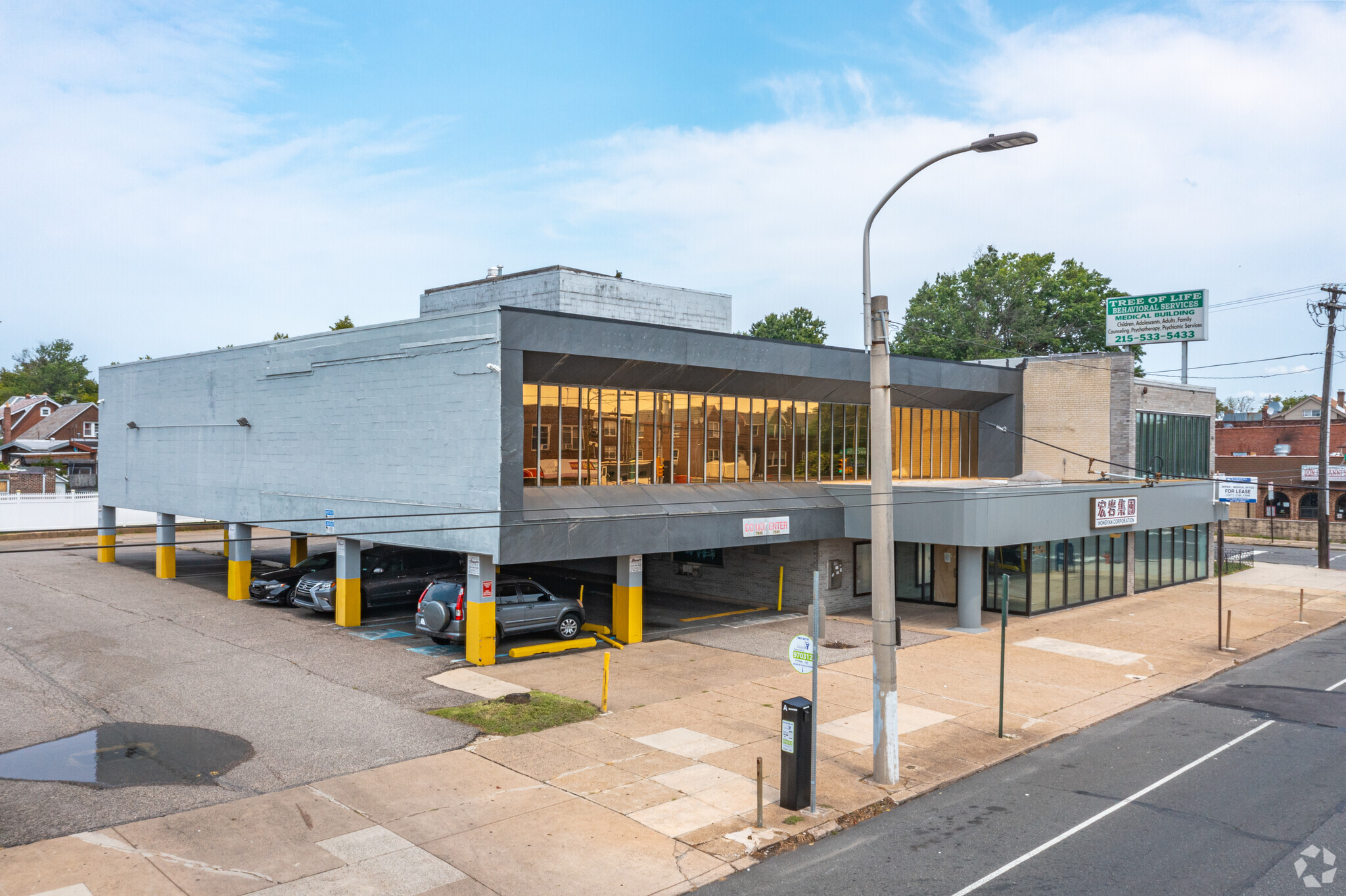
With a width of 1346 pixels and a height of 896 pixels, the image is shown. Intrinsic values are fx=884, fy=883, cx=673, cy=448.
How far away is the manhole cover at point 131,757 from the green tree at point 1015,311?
56.5 metres

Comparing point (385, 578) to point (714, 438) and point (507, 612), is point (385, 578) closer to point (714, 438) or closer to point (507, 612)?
point (507, 612)

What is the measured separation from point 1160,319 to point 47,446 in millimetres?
83637

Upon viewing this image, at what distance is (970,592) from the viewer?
25.2 m

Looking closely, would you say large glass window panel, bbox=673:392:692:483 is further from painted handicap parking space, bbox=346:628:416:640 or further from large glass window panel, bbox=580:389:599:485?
painted handicap parking space, bbox=346:628:416:640

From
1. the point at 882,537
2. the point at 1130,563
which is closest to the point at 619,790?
the point at 882,537

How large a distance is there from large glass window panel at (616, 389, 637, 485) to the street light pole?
1122 centimetres

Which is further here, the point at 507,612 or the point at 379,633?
the point at 379,633

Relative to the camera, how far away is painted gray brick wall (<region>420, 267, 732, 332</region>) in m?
27.9

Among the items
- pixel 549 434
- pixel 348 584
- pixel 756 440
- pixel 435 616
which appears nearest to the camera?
pixel 435 616

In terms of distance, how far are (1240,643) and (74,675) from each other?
28.2 m

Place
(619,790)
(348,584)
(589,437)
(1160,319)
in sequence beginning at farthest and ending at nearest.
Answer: (1160,319) → (348,584) → (589,437) → (619,790)

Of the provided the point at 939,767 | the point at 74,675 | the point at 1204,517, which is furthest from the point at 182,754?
the point at 1204,517

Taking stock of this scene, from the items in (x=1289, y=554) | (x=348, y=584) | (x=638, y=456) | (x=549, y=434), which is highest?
(x=549, y=434)

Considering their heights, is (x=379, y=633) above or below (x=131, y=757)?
below
